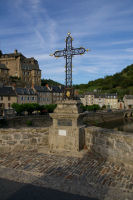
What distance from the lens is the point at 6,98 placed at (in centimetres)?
5116

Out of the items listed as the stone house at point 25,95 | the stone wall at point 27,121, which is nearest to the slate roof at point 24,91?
the stone house at point 25,95

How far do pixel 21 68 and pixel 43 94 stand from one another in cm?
2817

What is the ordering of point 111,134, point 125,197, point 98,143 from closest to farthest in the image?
point 125,197, point 111,134, point 98,143

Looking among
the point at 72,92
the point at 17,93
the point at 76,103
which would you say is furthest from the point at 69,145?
the point at 17,93

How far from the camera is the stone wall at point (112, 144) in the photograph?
6763 millimetres

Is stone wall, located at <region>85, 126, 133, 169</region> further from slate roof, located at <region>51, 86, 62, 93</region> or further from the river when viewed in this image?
slate roof, located at <region>51, 86, 62, 93</region>

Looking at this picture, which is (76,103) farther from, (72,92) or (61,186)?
(61,186)

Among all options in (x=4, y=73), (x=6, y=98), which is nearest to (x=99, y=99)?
(x=4, y=73)

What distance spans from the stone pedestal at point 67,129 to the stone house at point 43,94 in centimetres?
5457

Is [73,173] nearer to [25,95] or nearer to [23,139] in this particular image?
[23,139]

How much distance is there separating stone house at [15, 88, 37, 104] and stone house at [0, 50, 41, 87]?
26.3 meters

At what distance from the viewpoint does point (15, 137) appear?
894cm

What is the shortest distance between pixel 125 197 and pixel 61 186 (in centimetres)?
183

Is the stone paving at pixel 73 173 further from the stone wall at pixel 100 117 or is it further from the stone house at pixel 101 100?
the stone house at pixel 101 100
